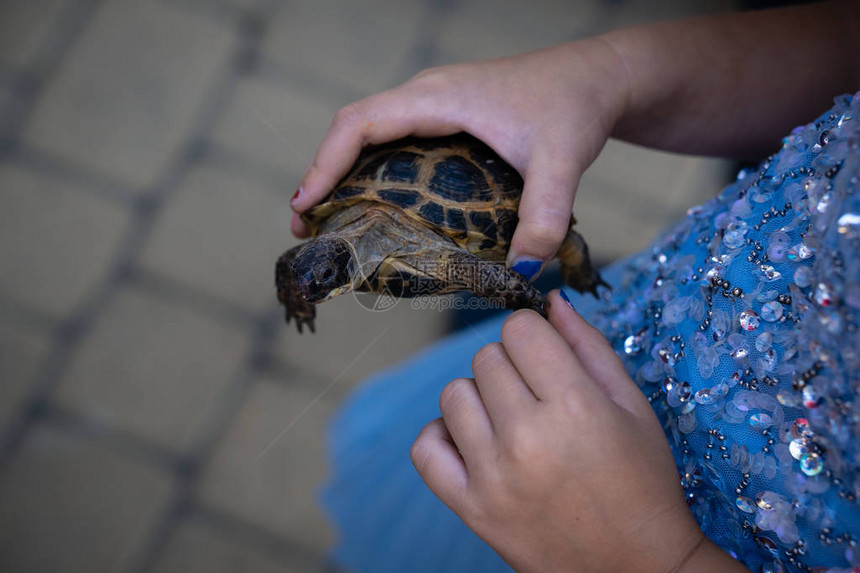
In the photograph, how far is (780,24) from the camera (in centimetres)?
125

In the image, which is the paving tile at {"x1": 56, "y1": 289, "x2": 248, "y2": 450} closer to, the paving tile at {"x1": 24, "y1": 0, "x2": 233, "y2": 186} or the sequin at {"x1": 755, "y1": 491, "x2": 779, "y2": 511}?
the paving tile at {"x1": 24, "y1": 0, "x2": 233, "y2": 186}

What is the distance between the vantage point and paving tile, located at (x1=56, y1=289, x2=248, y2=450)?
7.30 feet

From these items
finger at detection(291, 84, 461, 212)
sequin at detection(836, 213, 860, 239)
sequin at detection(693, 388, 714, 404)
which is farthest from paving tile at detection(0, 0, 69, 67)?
sequin at detection(836, 213, 860, 239)

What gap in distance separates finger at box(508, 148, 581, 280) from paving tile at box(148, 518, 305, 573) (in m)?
1.52

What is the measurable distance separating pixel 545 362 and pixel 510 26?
2443 mm

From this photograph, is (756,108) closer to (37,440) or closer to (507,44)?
(507,44)

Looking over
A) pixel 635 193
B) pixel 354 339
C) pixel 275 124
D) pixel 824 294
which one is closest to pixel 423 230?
pixel 824 294

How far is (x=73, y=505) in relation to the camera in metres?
2.11

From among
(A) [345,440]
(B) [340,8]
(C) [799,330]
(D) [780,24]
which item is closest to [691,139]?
(D) [780,24]

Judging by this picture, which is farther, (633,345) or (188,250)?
(188,250)

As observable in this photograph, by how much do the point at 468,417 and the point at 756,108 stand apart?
91 centimetres

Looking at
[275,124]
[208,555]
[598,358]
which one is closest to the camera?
[598,358]

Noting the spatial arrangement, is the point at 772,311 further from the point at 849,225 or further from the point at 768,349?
the point at 849,225

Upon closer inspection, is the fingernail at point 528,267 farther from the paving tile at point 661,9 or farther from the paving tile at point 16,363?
the paving tile at point 661,9
